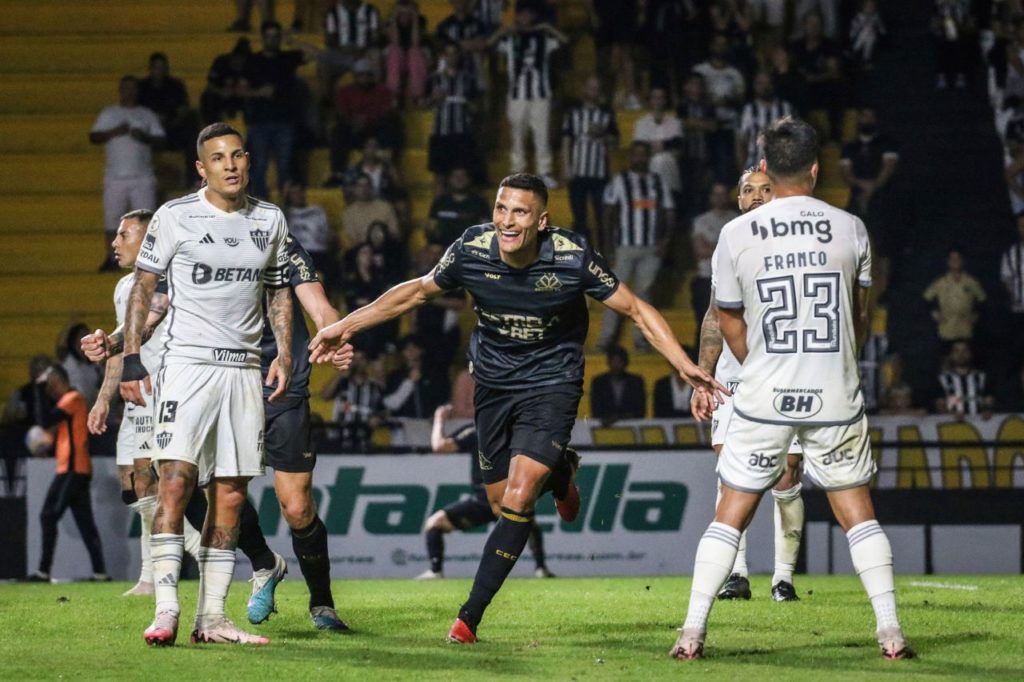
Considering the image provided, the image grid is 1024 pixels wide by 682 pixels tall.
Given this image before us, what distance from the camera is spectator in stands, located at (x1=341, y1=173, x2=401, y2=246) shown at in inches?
815

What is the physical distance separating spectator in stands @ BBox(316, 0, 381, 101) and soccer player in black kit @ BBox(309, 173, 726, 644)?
14886 mm

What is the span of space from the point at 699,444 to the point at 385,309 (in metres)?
8.81

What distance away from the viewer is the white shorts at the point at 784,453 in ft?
23.1

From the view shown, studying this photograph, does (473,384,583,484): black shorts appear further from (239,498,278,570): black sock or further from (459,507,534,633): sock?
(239,498,278,570): black sock

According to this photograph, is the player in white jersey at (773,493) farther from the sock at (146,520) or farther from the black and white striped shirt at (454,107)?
the black and white striped shirt at (454,107)

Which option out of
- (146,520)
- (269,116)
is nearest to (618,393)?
(269,116)

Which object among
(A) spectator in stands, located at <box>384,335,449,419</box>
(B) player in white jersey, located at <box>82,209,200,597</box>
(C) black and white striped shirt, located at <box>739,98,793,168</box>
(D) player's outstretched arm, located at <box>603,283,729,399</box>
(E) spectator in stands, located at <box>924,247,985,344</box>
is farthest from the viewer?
(C) black and white striped shirt, located at <box>739,98,793,168</box>

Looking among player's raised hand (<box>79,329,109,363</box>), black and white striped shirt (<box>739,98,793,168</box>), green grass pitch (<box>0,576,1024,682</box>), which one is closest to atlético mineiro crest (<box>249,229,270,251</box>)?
player's raised hand (<box>79,329,109,363</box>)

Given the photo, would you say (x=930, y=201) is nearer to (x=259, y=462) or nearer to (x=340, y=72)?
(x=340, y=72)

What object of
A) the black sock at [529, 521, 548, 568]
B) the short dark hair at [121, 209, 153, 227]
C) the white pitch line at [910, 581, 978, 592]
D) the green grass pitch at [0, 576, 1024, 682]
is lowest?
the black sock at [529, 521, 548, 568]

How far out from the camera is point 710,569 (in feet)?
23.1

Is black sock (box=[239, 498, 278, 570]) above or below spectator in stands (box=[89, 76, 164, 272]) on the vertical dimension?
below

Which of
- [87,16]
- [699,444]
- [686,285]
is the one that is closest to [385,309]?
[699,444]

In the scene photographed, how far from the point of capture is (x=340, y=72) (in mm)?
22875
